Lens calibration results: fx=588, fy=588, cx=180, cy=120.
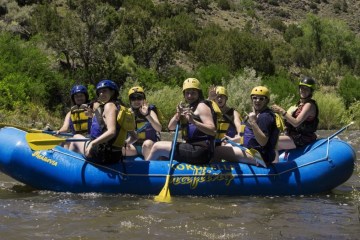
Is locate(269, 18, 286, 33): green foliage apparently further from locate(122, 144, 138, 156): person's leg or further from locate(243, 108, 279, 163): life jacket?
locate(243, 108, 279, 163): life jacket

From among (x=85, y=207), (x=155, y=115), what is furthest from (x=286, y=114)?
(x=85, y=207)

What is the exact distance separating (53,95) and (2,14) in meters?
12.2

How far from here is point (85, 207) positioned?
5.86 metres

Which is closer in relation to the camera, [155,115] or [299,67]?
[155,115]

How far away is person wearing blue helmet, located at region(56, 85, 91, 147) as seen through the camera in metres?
7.35

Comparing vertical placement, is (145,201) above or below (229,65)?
below

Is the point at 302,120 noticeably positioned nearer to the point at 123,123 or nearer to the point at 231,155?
the point at 231,155

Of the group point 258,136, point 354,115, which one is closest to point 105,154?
point 258,136

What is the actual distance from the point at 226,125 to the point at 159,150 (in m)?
1.27

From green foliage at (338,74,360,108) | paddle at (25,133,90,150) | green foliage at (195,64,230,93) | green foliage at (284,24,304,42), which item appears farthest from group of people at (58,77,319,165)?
green foliage at (284,24,304,42)

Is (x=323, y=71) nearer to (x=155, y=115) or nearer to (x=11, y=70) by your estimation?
(x=11, y=70)

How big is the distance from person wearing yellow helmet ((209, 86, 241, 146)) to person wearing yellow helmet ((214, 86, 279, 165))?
2.38 feet

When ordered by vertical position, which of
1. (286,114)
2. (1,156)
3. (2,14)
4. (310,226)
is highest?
(2,14)

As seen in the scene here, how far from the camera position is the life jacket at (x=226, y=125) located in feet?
24.8
